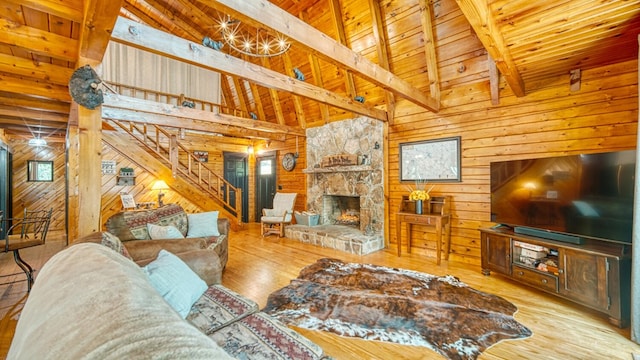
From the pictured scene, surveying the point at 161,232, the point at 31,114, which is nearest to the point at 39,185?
the point at 31,114

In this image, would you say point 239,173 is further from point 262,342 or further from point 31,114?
point 262,342

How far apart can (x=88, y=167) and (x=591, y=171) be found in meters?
4.70

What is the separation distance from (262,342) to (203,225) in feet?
8.55

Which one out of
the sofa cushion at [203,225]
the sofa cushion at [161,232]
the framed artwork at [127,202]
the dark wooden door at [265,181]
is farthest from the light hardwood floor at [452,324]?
the dark wooden door at [265,181]

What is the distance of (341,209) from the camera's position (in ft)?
20.3

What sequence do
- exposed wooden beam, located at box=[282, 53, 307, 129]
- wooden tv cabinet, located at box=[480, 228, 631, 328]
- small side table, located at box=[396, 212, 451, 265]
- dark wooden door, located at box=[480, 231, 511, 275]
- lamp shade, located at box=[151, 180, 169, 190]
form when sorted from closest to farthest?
wooden tv cabinet, located at box=[480, 228, 631, 328]
dark wooden door, located at box=[480, 231, 511, 275]
small side table, located at box=[396, 212, 451, 265]
exposed wooden beam, located at box=[282, 53, 307, 129]
lamp shade, located at box=[151, 180, 169, 190]

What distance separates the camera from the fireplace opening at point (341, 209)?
5.91m

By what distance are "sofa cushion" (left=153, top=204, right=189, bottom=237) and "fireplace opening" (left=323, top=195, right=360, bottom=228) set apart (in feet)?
10.6

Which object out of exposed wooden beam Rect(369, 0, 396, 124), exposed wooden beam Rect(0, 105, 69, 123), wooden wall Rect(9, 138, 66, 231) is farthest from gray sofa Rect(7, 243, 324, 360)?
wooden wall Rect(9, 138, 66, 231)

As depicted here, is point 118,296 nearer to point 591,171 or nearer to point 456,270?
point 591,171

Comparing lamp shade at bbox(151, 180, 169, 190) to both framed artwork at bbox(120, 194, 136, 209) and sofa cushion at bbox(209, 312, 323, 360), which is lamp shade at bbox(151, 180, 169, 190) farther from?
sofa cushion at bbox(209, 312, 323, 360)

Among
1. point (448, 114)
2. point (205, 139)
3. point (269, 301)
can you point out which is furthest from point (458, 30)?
point (205, 139)

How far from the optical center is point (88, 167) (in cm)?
217

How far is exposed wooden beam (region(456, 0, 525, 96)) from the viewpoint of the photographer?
2.12 metres
